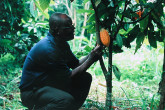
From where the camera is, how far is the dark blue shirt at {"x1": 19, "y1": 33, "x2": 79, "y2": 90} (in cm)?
160

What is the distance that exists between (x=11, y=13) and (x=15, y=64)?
3.62ft

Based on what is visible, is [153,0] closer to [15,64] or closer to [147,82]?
[147,82]

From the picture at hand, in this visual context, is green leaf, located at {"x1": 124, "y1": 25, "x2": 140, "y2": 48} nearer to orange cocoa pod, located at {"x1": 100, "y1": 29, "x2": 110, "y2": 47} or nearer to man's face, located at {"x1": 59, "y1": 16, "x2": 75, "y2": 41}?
orange cocoa pod, located at {"x1": 100, "y1": 29, "x2": 110, "y2": 47}

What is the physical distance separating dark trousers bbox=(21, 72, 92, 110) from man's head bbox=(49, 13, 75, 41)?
469 millimetres

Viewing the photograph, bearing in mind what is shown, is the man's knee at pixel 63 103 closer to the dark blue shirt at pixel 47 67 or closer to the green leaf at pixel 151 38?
the dark blue shirt at pixel 47 67

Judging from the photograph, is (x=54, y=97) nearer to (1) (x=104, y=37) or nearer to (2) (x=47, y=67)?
(2) (x=47, y=67)

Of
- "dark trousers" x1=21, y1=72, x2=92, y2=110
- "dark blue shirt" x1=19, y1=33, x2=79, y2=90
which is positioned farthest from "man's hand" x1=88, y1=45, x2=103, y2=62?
"dark trousers" x1=21, y1=72, x2=92, y2=110

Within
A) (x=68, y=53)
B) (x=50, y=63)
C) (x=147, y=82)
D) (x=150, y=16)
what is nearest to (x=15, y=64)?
(x=68, y=53)

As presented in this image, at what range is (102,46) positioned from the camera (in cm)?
146

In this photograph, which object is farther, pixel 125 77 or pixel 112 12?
pixel 125 77

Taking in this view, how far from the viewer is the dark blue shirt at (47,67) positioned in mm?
1602

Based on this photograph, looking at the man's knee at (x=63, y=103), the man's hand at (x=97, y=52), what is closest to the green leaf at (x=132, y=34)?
the man's hand at (x=97, y=52)

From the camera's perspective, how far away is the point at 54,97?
1603 millimetres

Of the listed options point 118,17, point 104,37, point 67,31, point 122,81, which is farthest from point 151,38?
point 122,81
